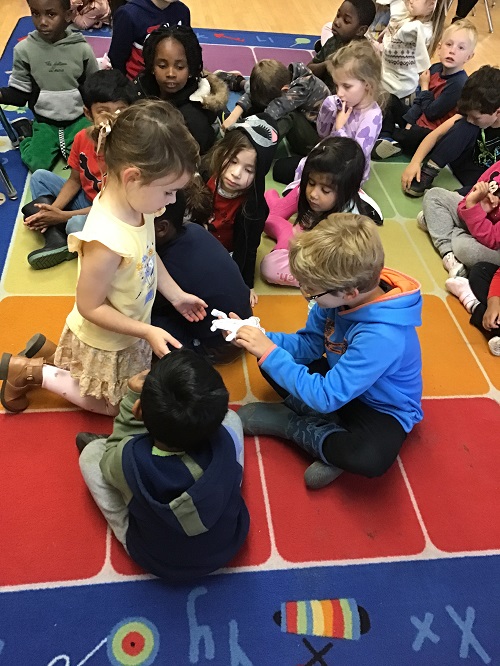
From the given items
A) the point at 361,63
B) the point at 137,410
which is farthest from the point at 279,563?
the point at 361,63

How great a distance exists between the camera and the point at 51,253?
6.59ft

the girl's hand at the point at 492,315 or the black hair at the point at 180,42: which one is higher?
the black hair at the point at 180,42

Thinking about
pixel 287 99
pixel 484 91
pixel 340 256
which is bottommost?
pixel 287 99

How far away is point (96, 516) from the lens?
1.41 meters

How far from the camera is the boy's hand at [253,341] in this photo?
1426mm

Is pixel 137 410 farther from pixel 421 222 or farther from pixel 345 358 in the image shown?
pixel 421 222

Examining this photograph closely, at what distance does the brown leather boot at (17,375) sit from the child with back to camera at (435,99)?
231 cm

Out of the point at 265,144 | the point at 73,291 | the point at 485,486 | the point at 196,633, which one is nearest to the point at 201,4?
the point at 265,144

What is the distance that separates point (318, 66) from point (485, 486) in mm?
2567

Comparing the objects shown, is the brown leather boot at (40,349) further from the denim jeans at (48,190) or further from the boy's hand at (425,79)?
the boy's hand at (425,79)

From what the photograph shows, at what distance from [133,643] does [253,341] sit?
80 centimetres

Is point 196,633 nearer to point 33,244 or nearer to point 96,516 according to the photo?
point 96,516

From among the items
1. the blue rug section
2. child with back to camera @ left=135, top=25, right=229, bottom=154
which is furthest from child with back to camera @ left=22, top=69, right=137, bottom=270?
the blue rug section

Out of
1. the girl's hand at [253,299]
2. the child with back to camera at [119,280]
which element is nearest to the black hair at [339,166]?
the girl's hand at [253,299]
